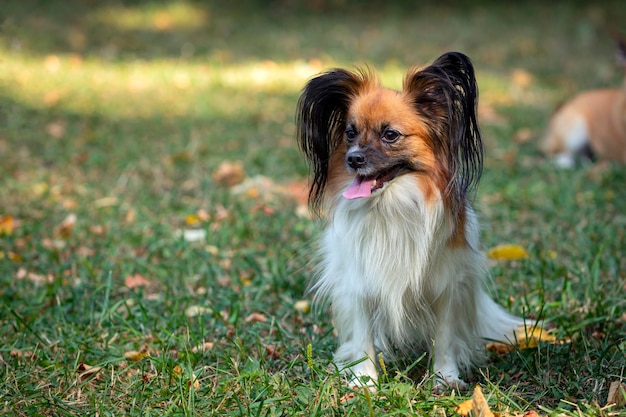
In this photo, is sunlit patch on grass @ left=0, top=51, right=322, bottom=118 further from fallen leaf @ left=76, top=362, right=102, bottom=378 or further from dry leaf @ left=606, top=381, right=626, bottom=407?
dry leaf @ left=606, top=381, right=626, bottom=407

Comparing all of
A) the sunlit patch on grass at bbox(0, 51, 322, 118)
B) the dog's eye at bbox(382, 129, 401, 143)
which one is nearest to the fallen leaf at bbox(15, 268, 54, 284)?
the dog's eye at bbox(382, 129, 401, 143)

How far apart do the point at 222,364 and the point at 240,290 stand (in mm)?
882

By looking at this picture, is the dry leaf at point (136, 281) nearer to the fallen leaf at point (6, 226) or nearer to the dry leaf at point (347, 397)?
the fallen leaf at point (6, 226)

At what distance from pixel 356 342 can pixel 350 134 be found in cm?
84

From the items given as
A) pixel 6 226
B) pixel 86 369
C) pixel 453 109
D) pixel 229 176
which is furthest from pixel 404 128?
pixel 229 176

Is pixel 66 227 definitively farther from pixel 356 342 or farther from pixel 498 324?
pixel 498 324

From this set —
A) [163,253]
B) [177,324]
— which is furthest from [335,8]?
[177,324]

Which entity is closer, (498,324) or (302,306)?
(498,324)

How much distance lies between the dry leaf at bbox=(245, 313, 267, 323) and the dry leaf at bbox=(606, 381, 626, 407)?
63.5 inches

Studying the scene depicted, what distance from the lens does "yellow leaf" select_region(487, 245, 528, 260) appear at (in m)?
4.34

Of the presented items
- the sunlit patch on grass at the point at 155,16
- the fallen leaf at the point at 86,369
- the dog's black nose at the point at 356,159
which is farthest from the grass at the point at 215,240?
the sunlit patch on grass at the point at 155,16

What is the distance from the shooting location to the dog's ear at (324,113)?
3018mm

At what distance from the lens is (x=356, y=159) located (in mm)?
2832

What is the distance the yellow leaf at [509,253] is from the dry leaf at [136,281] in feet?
6.40
